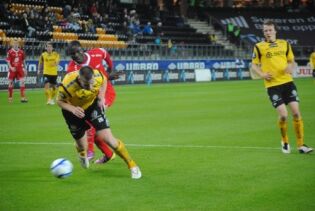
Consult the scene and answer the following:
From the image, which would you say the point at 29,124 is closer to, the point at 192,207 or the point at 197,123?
the point at 197,123

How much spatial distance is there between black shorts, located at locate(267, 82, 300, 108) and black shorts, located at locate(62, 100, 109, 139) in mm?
3619

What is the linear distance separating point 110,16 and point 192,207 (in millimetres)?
37208

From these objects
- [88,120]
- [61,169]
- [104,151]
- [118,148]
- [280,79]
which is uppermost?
[280,79]

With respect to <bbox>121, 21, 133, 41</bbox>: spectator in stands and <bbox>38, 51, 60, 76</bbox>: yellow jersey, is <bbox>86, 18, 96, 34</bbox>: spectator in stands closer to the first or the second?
<bbox>121, 21, 133, 41</bbox>: spectator in stands

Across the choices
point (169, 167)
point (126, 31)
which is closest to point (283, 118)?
point (169, 167)

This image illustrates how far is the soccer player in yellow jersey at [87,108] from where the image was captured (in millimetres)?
8766

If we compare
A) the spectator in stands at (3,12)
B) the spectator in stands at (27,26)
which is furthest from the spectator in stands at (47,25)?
the spectator in stands at (3,12)

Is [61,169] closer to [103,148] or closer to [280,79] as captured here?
[103,148]

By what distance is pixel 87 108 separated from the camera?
9.12 m

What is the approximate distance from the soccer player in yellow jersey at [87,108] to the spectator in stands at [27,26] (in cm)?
2515

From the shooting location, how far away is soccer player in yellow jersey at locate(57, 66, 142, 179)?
8766mm

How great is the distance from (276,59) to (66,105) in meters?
4.42

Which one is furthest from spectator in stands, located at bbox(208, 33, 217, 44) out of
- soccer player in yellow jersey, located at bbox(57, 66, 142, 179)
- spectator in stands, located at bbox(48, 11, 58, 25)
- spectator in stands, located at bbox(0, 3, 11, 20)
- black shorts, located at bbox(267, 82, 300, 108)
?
soccer player in yellow jersey, located at bbox(57, 66, 142, 179)

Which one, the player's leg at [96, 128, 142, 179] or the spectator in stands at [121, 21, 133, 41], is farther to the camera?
the spectator in stands at [121, 21, 133, 41]
